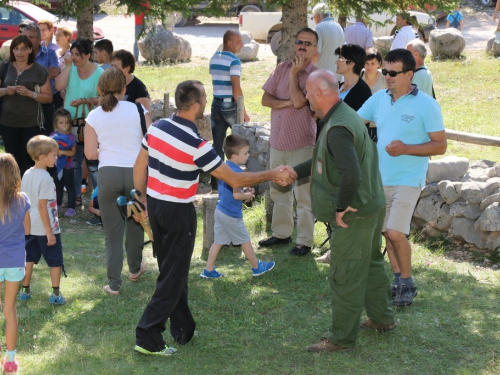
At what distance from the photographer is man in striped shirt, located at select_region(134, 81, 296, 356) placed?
201 inches

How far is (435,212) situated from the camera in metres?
8.04

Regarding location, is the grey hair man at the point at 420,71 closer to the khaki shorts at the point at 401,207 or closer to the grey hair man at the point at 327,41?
the khaki shorts at the point at 401,207

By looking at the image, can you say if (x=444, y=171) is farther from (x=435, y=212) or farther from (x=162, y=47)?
(x=162, y=47)

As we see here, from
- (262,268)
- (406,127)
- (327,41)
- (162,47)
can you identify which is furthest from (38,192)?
(162,47)

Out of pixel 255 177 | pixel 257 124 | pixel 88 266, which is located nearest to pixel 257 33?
pixel 257 124

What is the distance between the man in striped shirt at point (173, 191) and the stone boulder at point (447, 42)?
14.5 m

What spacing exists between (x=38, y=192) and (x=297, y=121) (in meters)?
2.84

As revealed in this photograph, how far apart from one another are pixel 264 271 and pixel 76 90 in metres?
3.98

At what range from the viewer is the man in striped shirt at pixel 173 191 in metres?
5.10

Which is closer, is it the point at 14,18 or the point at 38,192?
the point at 38,192

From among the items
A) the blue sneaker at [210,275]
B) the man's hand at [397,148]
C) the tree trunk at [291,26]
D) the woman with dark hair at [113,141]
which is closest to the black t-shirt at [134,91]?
the woman with dark hair at [113,141]

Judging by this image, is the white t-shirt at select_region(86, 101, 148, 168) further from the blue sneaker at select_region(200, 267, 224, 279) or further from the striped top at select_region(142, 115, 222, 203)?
the blue sneaker at select_region(200, 267, 224, 279)

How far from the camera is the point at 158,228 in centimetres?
526

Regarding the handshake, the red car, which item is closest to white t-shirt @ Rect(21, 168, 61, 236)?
the handshake
